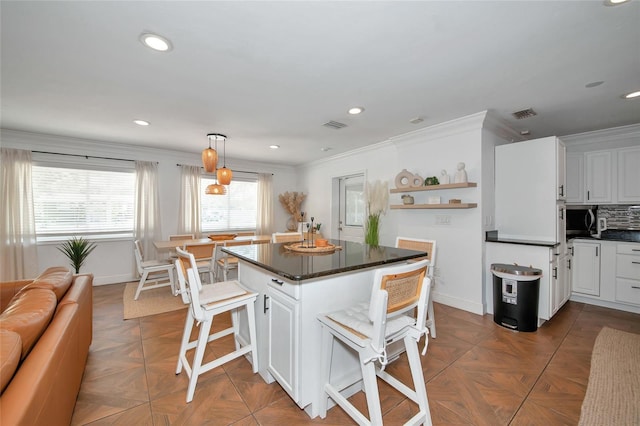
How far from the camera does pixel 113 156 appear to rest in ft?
15.4

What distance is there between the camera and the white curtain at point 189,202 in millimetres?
5270

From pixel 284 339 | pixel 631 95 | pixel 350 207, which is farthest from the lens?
pixel 350 207

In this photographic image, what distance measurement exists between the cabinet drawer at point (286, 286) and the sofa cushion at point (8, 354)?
1.17 m

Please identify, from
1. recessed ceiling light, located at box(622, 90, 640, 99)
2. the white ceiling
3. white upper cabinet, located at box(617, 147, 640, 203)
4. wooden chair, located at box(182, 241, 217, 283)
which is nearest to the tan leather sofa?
the white ceiling

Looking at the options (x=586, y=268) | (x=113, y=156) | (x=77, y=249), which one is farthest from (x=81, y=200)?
(x=586, y=268)

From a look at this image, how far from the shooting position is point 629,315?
10.7ft

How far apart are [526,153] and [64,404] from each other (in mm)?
4686

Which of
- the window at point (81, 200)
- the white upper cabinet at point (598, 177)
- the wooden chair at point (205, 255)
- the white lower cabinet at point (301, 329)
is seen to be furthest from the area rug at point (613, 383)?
the window at point (81, 200)

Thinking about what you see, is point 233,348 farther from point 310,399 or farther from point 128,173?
point 128,173

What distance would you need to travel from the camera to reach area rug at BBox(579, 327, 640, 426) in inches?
65.2

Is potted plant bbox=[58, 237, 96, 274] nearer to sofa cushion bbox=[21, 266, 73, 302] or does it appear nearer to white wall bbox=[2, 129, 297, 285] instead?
white wall bbox=[2, 129, 297, 285]

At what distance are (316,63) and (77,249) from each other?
14.6 ft

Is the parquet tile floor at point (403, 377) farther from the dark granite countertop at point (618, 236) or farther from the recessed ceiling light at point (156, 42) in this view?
the recessed ceiling light at point (156, 42)

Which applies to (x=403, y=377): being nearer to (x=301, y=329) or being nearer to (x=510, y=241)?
(x=301, y=329)
